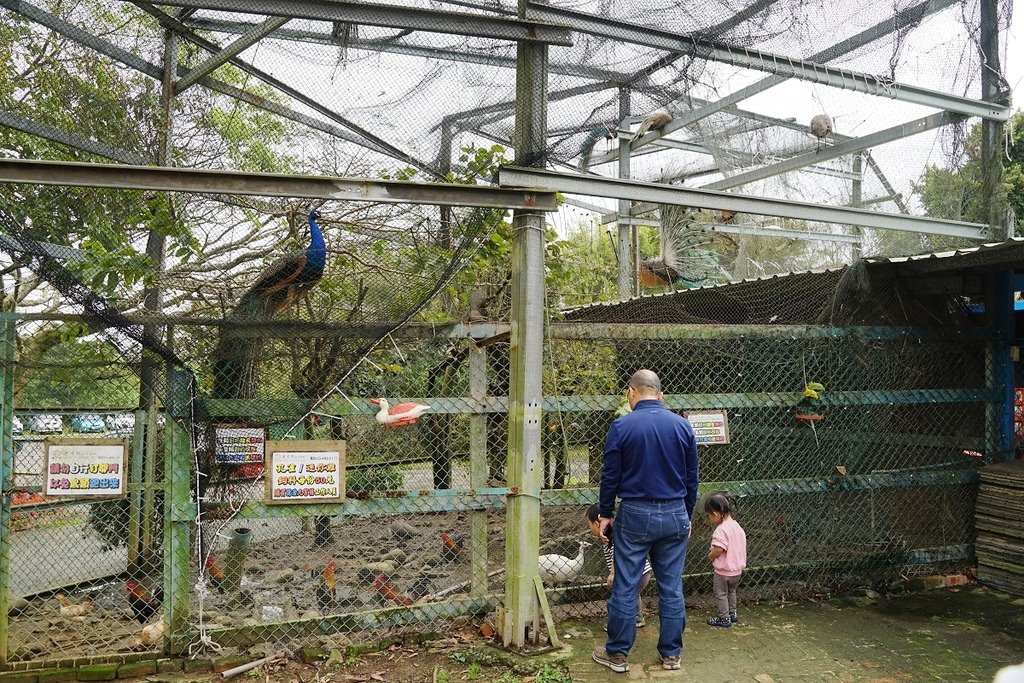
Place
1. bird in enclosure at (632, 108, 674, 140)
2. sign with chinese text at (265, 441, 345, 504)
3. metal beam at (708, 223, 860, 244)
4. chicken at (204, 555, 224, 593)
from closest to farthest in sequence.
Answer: sign with chinese text at (265, 441, 345, 504) → chicken at (204, 555, 224, 593) → bird in enclosure at (632, 108, 674, 140) → metal beam at (708, 223, 860, 244)

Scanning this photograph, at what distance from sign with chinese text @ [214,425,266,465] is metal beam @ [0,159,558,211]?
1.43 m

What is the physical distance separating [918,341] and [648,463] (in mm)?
3253

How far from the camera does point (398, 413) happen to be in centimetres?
432

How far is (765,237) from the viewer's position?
761cm

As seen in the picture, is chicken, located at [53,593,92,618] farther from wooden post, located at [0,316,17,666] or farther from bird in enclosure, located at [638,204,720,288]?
bird in enclosure, located at [638,204,720,288]

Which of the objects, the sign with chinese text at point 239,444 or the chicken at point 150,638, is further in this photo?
the sign with chinese text at point 239,444

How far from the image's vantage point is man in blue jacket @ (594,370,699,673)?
13.5 ft

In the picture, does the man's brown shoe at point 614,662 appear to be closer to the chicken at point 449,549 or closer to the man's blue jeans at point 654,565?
the man's blue jeans at point 654,565

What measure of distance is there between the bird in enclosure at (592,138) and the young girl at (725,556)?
2.65 metres

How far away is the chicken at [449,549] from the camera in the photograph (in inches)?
204

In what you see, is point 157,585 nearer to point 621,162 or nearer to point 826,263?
point 621,162

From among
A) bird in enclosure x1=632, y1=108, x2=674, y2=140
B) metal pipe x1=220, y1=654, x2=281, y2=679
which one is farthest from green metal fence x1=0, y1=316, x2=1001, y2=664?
bird in enclosure x1=632, y1=108, x2=674, y2=140

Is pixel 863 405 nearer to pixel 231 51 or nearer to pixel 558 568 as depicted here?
pixel 558 568

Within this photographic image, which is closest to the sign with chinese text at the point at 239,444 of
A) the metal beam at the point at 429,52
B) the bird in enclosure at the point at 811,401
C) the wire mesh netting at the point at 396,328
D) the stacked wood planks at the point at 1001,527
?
the wire mesh netting at the point at 396,328
